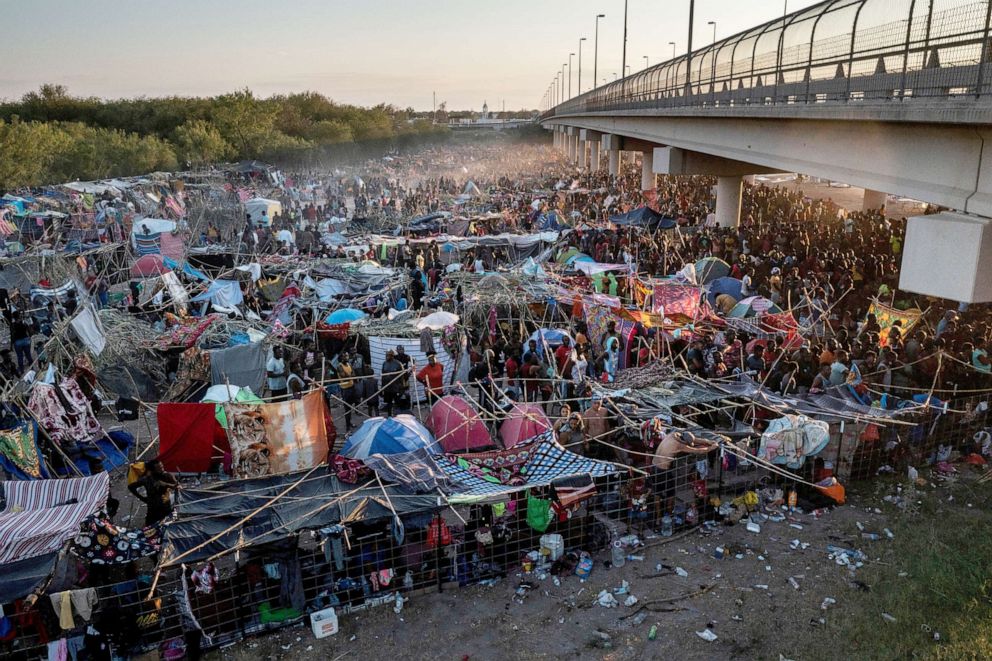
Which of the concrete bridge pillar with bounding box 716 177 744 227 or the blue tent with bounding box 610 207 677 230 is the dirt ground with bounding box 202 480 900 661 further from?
the concrete bridge pillar with bounding box 716 177 744 227

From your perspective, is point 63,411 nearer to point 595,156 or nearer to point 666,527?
point 666,527

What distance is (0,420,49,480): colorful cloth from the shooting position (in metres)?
8.94

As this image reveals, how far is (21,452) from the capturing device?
9000 mm

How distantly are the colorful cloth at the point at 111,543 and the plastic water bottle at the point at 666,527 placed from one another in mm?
5770

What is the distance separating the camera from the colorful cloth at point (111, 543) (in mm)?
7059

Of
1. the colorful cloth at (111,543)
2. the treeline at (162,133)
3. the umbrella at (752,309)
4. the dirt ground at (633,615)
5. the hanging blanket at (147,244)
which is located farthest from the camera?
the treeline at (162,133)

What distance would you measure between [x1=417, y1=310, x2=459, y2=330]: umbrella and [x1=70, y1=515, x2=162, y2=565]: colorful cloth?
6.73 m

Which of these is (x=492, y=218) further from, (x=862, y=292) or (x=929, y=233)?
(x=929, y=233)

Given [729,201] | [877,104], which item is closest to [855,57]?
[877,104]

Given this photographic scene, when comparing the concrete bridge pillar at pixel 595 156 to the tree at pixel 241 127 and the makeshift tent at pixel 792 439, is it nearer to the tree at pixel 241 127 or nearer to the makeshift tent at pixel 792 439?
the tree at pixel 241 127

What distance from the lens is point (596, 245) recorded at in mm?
23922

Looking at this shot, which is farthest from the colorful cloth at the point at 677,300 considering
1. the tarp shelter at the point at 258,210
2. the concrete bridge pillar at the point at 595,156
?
the concrete bridge pillar at the point at 595,156

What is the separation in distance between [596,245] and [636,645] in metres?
17.7

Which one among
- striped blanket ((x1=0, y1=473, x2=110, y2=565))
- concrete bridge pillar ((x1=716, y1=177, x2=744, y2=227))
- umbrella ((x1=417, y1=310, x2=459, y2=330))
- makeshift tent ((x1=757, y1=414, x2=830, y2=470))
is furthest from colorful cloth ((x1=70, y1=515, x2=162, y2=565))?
concrete bridge pillar ((x1=716, y1=177, x2=744, y2=227))
